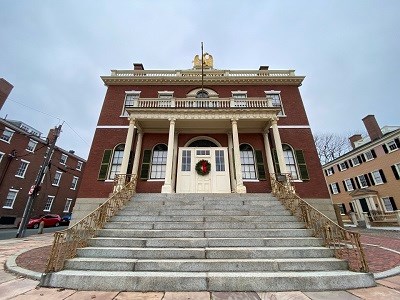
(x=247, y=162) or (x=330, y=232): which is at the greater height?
(x=247, y=162)

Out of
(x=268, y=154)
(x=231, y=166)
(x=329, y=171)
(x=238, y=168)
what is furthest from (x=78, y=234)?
(x=329, y=171)

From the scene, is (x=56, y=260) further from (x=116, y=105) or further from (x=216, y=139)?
(x=116, y=105)

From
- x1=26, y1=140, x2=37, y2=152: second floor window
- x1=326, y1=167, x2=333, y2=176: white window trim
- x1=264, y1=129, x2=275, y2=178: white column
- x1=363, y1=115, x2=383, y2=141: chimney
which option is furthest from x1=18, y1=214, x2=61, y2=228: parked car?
x1=363, y1=115, x2=383, y2=141: chimney

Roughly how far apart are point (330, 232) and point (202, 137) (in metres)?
8.99

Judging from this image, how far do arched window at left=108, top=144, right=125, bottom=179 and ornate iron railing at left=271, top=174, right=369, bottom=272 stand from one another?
373 inches

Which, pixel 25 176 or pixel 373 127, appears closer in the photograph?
pixel 373 127

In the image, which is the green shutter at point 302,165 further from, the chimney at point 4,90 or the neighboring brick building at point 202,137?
the chimney at point 4,90

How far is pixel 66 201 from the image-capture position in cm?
2952

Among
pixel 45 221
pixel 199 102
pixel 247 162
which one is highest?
pixel 199 102

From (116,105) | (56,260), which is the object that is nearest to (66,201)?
(116,105)

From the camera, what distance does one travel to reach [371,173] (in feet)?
74.3

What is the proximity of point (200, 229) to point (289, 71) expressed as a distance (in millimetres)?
13909

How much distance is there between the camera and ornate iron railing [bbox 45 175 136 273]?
3.91m

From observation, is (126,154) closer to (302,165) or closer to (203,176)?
(203,176)
